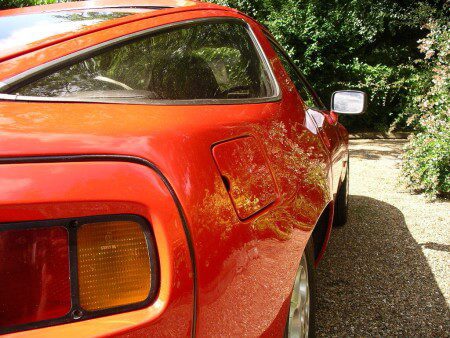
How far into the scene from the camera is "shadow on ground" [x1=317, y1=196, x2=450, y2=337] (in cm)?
289

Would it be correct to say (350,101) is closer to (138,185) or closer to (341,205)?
(341,205)

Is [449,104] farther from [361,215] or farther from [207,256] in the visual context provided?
[207,256]

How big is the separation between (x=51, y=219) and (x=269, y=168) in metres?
0.87

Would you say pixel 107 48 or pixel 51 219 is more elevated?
pixel 107 48

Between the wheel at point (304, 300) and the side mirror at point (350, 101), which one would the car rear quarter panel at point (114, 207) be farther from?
the side mirror at point (350, 101)

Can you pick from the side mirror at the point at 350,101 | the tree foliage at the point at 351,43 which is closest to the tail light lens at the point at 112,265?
the side mirror at the point at 350,101

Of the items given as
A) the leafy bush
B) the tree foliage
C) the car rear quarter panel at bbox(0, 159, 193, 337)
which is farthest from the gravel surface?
the tree foliage

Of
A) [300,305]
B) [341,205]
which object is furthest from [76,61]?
[341,205]

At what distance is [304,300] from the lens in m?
2.21

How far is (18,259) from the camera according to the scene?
Result: 918 millimetres

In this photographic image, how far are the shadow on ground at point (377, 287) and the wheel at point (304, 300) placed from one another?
636mm

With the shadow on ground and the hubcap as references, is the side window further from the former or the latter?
the shadow on ground

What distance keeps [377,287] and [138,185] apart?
9.32 feet

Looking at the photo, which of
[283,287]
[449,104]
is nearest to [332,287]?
[283,287]
